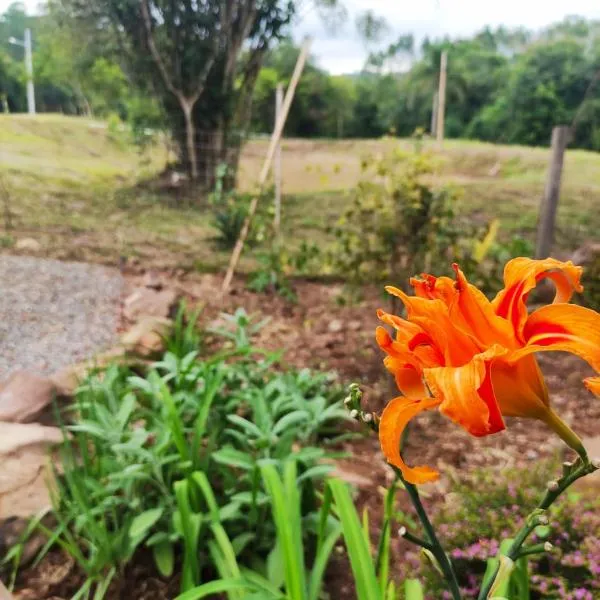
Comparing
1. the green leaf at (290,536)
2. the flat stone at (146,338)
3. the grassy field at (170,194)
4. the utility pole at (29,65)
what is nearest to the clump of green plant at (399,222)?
the grassy field at (170,194)

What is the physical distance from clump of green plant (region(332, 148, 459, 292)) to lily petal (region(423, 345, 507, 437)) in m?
1.92

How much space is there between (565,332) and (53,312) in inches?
87.7

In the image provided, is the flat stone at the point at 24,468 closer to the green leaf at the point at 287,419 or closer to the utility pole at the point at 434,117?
the green leaf at the point at 287,419

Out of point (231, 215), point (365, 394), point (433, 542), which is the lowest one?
point (365, 394)

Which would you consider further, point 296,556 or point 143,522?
point 143,522

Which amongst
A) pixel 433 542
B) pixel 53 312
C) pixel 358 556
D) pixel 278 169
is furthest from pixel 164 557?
pixel 278 169

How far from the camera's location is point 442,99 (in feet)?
9.01

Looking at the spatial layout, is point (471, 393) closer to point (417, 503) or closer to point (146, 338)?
point (417, 503)

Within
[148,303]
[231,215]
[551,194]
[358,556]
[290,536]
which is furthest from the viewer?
[231,215]

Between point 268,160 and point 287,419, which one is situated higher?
point 268,160

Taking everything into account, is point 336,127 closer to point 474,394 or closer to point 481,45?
point 481,45

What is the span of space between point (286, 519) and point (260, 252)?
2480 mm

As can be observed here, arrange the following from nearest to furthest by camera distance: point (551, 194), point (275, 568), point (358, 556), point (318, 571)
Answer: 1. point (358, 556)
2. point (318, 571)
3. point (275, 568)
4. point (551, 194)

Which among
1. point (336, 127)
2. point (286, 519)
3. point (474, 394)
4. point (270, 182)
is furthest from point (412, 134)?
point (474, 394)
